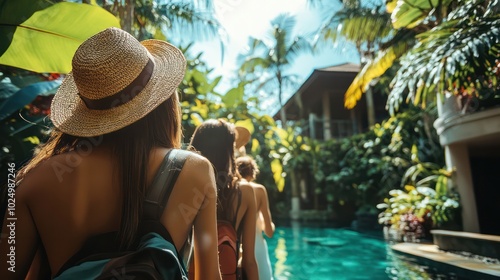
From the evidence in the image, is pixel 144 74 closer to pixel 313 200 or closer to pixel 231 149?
pixel 231 149

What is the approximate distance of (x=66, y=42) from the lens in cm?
251

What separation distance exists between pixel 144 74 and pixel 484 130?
6940 mm

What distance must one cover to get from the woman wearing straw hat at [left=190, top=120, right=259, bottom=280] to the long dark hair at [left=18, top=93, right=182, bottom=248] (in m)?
0.97

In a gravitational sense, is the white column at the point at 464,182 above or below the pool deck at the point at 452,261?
above

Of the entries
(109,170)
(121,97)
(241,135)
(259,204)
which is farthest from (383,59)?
(109,170)

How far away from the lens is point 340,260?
7.23 metres

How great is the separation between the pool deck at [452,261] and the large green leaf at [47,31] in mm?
5565

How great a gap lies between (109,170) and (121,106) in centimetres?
20

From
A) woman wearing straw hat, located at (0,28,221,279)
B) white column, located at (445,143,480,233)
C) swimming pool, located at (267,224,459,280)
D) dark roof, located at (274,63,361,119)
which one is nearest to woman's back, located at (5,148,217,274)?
woman wearing straw hat, located at (0,28,221,279)

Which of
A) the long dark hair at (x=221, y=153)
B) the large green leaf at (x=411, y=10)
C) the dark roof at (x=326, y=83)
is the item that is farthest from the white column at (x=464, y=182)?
the dark roof at (x=326, y=83)

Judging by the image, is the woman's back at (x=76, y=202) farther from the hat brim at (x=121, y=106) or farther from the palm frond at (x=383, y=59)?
the palm frond at (x=383, y=59)

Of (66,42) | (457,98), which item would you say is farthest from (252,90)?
(66,42)

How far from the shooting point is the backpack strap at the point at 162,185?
0.87 metres

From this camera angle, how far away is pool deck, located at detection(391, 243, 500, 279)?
4.75 meters
